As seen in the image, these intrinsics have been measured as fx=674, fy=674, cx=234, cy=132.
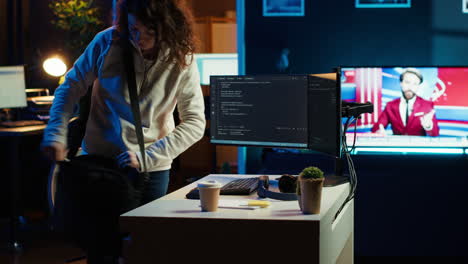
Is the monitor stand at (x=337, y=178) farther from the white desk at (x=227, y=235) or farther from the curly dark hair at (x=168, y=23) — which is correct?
the curly dark hair at (x=168, y=23)

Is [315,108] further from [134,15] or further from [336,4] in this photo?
[336,4]

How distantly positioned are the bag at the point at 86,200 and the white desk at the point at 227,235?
3.3 inches

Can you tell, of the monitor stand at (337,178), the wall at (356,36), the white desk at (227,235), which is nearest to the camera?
the white desk at (227,235)

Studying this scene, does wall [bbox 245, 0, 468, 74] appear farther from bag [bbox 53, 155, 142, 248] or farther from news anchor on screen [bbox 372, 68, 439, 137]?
bag [bbox 53, 155, 142, 248]

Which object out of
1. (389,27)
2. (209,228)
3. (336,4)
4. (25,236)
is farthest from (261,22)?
Result: (209,228)

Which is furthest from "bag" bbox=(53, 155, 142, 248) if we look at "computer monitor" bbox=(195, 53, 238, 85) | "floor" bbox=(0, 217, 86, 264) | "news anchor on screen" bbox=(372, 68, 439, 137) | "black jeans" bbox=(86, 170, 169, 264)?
"computer monitor" bbox=(195, 53, 238, 85)

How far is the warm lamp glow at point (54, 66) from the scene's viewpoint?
611cm

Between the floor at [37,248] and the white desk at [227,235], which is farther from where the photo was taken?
the floor at [37,248]

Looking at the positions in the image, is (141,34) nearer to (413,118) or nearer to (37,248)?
(413,118)

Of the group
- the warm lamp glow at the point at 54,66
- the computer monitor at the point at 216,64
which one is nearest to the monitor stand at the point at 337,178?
the warm lamp glow at the point at 54,66

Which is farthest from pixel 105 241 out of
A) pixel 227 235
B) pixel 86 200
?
pixel 227 235

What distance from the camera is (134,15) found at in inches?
92.2

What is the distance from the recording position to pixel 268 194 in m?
2.45

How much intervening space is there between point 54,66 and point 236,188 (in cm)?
399
